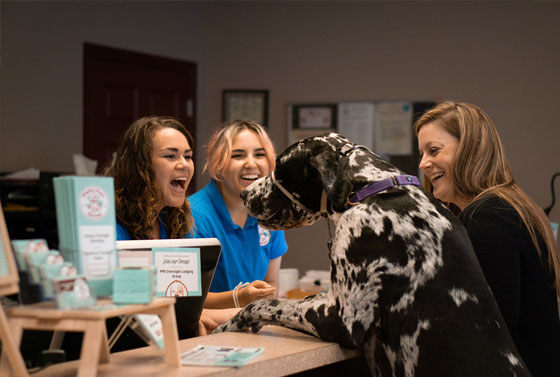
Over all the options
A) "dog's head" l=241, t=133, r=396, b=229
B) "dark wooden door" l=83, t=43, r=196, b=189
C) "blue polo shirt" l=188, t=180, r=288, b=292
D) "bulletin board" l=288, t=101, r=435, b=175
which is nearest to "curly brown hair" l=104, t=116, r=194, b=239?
"blue polo shirt" l=188, t=180, r=288, b=292

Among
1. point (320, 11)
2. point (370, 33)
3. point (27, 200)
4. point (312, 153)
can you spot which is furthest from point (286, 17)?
point (312, 153)

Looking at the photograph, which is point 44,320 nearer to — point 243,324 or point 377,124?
point 243,324

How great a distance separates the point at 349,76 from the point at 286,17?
0.84m

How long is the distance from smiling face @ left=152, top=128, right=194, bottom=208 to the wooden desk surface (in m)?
0.94

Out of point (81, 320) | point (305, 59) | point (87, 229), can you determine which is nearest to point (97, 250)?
point (87, 229)

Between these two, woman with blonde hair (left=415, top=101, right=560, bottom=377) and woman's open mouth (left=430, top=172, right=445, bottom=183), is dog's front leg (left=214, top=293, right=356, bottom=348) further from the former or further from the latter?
woman's open mouth (left=430, top=172, right=445, bottom=183)

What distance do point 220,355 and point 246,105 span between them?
4812 millimetres

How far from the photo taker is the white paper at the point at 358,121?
223 inches

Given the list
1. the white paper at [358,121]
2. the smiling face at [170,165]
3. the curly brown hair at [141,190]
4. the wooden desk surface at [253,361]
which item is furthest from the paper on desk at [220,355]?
the white paper at [358,121]

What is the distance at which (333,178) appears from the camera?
1682 mm

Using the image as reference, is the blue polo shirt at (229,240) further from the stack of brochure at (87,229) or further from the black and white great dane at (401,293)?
the stack of brochure at (87,229)

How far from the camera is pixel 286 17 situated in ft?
19.4

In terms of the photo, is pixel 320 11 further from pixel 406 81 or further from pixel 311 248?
pixel 311 248

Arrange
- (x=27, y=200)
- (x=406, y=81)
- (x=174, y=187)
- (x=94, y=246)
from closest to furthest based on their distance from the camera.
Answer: (x=94, y=246)
(x=174, y=187)
(x=27, y=200)
(x=406, y=81)
